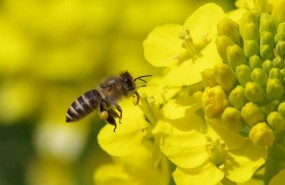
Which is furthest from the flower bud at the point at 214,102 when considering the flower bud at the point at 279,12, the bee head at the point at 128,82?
the bee head at the point at 128,82

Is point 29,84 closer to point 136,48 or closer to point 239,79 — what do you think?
point 136,48

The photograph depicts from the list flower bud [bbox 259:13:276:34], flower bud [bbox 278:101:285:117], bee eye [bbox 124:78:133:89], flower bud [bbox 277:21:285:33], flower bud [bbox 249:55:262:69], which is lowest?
bee eye [bbox 124:78:133:89]

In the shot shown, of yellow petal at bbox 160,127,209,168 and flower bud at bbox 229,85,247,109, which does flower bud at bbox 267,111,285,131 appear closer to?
flower bud at bbox 229,85,247,109

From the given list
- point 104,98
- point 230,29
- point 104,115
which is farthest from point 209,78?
Result: point 104,98

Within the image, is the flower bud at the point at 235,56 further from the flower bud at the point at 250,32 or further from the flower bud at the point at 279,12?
the flower bud at the point at 279,12

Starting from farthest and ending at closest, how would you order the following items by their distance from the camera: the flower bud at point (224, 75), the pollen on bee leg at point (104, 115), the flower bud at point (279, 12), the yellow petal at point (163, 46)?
the pollen on bee leg at point (104, 115) < the yellow petal at point (163, 46) < the flower bud at point (279, 12) < the flower bud at point (224, 75)

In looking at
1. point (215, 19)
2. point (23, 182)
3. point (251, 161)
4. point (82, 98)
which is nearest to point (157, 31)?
point (215, 19)

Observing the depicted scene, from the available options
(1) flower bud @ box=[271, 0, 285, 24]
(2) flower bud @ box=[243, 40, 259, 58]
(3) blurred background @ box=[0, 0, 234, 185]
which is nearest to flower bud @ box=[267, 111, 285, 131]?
(2) flower bud @ box=[243, 40, 259, 58]
